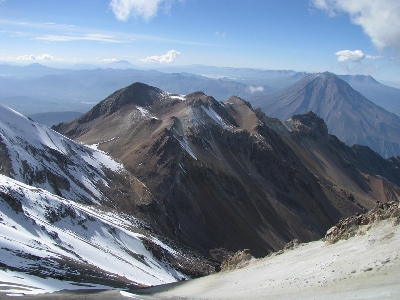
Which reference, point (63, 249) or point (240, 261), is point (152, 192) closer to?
point (240, 261)

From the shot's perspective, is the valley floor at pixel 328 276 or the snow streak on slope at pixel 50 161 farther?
the snow streak on slope at pixel 50 161

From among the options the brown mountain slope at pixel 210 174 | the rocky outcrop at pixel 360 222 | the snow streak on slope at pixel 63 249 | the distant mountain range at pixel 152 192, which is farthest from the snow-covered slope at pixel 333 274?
the brown mountain slope at pixel 210 174

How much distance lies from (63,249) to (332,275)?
2208 centimetres

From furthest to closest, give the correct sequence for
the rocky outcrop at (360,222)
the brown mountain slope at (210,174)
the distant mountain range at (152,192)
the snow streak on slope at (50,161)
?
1. the brown mountain slope at (210,174)
2. the snow streak on slope at (50,161)
3. the distant mountain range at (152,192)
4. the rocky outcrop at (360,222)

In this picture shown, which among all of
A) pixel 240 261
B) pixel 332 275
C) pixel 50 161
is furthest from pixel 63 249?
pixel 50 161

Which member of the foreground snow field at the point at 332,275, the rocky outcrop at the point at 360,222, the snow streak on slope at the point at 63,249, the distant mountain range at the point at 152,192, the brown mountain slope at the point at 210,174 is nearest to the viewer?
the foreground snow field at the point at 332,275

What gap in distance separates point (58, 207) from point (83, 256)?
10.8 metres

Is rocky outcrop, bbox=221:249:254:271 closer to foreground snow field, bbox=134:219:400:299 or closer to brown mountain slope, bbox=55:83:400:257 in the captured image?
foreground snow field, bbox=134:219:400:299

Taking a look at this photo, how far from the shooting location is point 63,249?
29.9 metres

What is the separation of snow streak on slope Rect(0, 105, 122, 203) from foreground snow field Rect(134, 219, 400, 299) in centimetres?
3611

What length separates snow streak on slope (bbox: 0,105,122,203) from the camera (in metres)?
54.7

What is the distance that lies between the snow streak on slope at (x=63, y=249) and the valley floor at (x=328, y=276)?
9.68 feet

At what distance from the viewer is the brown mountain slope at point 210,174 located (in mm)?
74312

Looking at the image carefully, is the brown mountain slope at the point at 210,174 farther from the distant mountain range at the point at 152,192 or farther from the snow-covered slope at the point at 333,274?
the snow-covered slope at the point at 333,274
